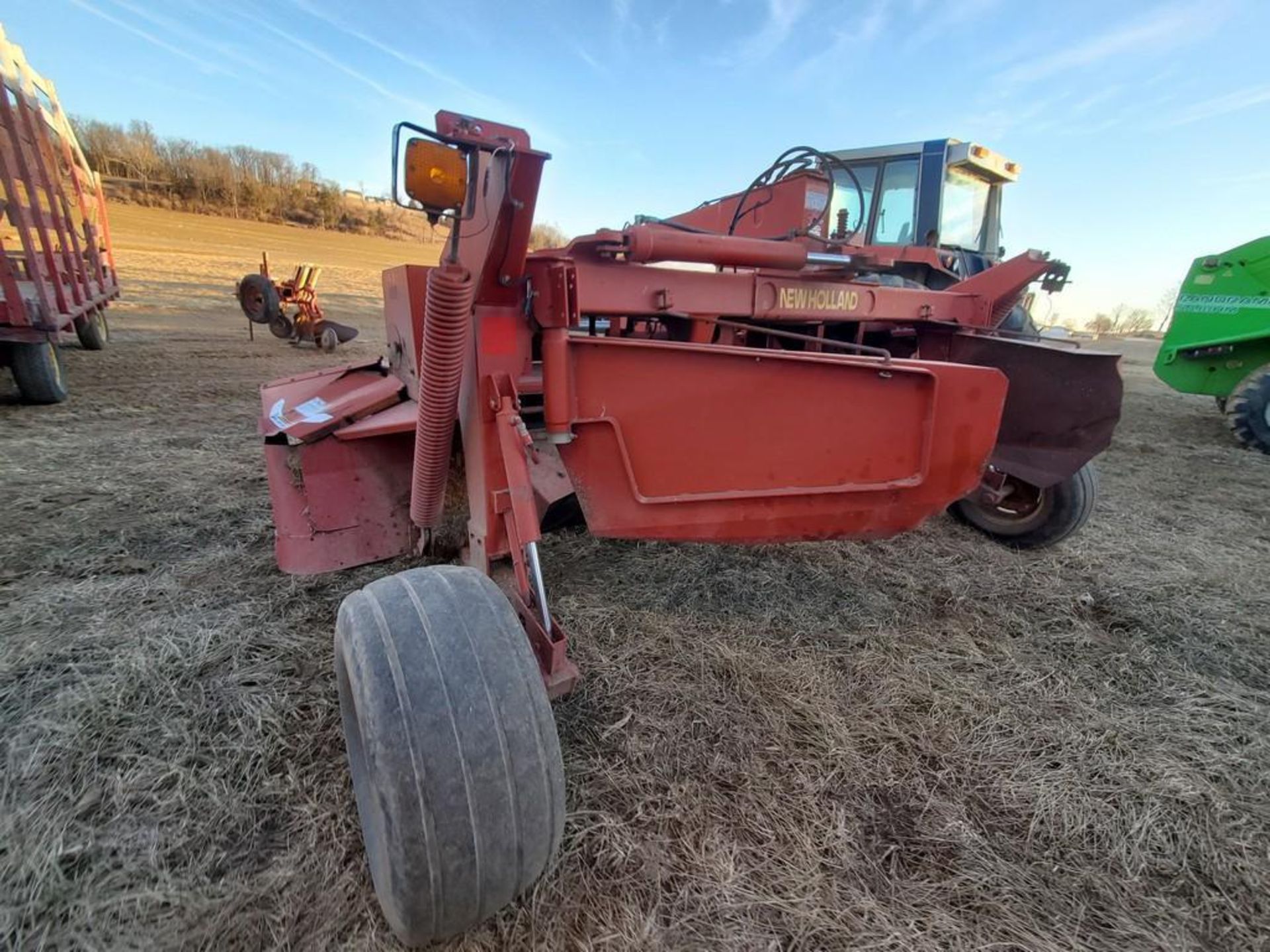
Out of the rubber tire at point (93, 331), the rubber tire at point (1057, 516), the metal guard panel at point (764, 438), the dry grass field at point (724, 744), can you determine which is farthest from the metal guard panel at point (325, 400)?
the rubber tire at point (93, 331)

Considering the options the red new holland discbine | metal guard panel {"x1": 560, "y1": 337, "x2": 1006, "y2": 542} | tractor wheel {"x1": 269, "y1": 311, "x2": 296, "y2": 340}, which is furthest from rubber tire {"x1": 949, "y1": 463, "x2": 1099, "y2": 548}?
tractor wheel {"x1": 269, "y1": 311, "x2": 296, "y2": 340}

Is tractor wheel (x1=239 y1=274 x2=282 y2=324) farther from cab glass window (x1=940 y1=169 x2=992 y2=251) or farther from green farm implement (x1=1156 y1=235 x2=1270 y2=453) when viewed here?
green farm implement (x1=1156 y1=235 x2=1270 y2=453)

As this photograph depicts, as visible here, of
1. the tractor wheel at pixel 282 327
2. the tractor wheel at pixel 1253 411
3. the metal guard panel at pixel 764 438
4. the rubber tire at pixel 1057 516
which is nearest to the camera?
the metal guard panel at pixel 764 438

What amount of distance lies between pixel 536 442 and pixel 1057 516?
302cm

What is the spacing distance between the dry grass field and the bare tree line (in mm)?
40982

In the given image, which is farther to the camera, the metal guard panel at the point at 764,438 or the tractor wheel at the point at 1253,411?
the tractor wheel at the point at 1253,411

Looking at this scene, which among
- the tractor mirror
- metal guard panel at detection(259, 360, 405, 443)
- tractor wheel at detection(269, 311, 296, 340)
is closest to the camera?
the tractor mirror

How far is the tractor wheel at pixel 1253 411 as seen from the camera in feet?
21.6

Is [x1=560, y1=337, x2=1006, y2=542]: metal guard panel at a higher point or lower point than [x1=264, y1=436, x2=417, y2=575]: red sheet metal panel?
higher

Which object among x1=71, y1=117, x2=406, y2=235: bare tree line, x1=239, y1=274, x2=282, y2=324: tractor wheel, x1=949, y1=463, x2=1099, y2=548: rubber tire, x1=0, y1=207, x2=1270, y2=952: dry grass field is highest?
x1=71, y1=117, x2=406, y2=235: bare tree line

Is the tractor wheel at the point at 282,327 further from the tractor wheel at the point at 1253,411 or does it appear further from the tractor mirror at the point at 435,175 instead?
the tractor wheel at the point at 1253,411

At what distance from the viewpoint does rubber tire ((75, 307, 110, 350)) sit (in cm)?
856

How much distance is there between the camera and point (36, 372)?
232 inches

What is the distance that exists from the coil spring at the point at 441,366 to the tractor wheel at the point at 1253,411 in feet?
28.3
